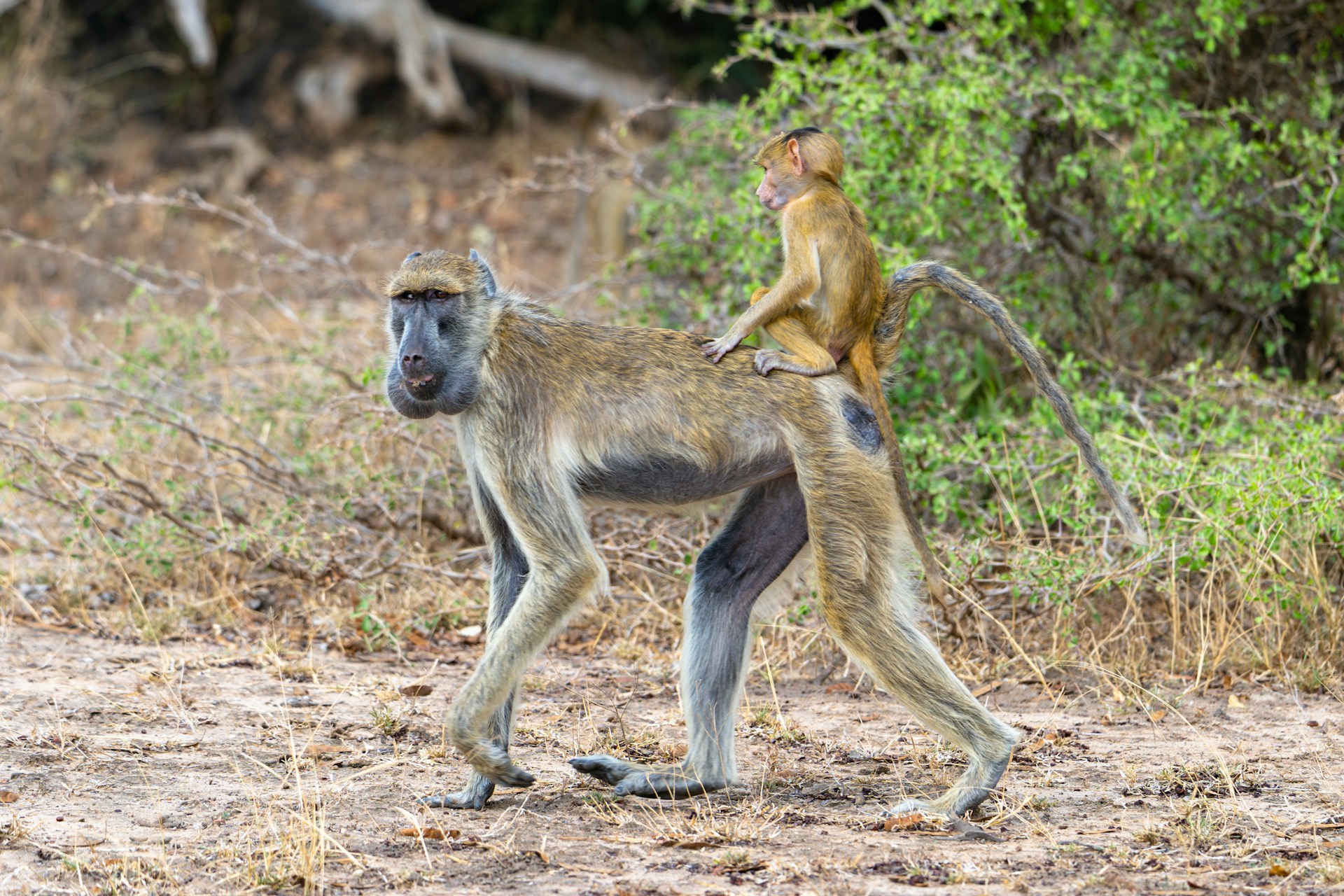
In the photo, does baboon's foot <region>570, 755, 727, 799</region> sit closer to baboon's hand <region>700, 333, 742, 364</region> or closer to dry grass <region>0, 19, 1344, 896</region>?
dry grass <region>0, 19, 1344, 896</region>

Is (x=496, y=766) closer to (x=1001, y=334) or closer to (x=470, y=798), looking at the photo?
(x=470, y=798)

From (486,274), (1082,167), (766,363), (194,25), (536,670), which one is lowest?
(536,670)

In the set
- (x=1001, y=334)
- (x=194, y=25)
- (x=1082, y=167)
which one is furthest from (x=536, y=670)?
(x=194, y=25)

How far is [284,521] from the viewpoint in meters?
6.32

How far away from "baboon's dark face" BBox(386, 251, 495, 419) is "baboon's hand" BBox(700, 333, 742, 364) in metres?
0.68

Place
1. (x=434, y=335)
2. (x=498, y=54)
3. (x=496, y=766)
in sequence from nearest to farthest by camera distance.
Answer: (x=496, y=766) → (x=434, y=335) → (x=498, y=54)

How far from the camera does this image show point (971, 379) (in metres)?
7.03

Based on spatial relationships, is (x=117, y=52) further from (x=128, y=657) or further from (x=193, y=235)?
(x=128, y=657)

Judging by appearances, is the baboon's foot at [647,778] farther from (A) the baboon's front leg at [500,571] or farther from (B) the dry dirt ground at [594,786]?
(A) the baboon's front leg at [500,571]

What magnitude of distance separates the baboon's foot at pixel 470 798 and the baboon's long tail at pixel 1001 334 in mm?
1760

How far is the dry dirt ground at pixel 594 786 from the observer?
350 cm

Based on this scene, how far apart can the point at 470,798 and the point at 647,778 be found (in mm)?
533

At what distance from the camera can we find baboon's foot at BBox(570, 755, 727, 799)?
4246mm

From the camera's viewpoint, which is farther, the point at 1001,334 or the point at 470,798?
the point at 1001,334
